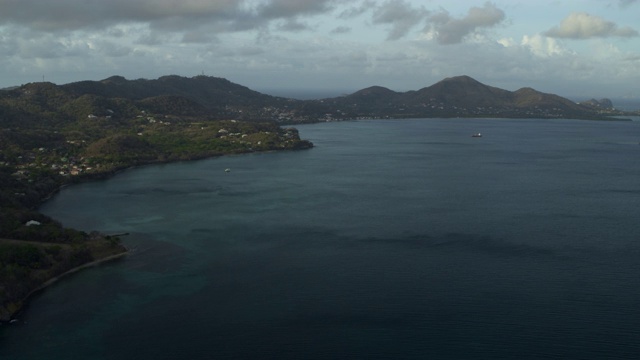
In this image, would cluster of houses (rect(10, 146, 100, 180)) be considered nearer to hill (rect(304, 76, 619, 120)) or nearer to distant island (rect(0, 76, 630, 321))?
distant island (rect(0, 76, 630, 321))

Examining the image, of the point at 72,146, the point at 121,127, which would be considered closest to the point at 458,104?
the point at 121,127

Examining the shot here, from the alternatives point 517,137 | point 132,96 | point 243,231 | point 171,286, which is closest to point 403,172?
point 243,231

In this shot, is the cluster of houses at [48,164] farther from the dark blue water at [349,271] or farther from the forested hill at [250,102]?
the forested hill at [250,102]

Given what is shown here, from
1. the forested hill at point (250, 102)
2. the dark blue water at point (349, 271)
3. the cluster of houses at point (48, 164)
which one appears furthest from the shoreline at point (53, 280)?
the forested hill at point (250, 102)

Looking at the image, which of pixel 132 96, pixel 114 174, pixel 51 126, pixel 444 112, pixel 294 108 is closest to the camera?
pixel 114 174

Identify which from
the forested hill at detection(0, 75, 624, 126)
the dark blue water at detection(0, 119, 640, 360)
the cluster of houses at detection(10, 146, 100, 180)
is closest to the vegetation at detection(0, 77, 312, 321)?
the cluster of houses at detection(10, 146, 100, 180)

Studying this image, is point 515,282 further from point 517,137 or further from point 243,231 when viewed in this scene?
point 517,137
